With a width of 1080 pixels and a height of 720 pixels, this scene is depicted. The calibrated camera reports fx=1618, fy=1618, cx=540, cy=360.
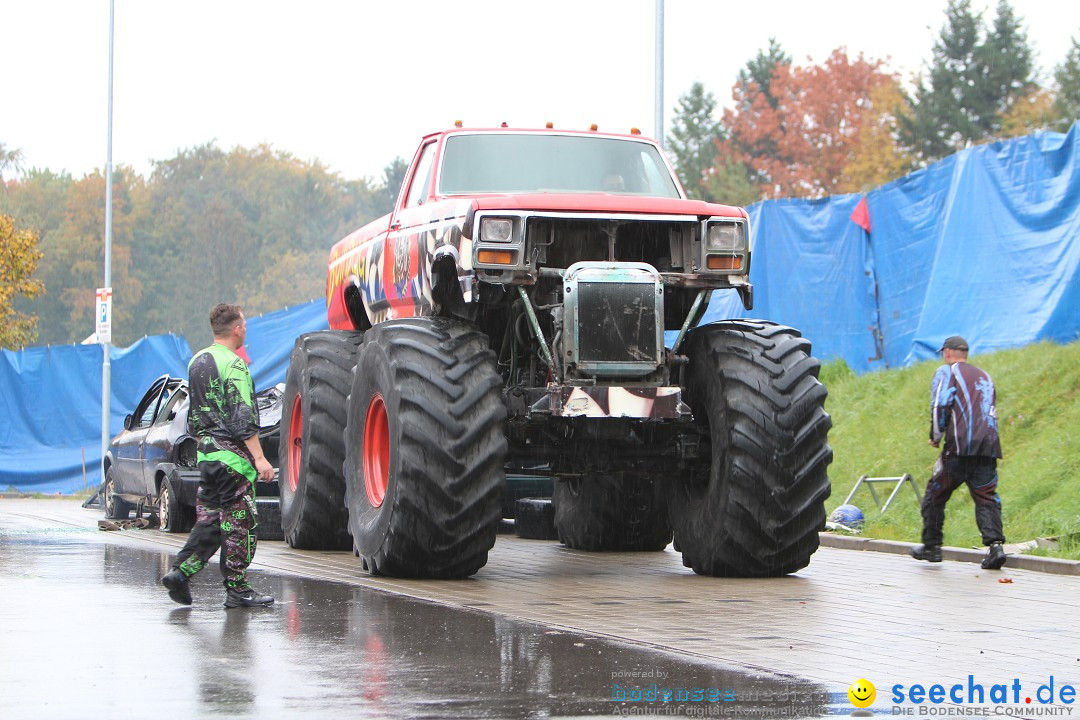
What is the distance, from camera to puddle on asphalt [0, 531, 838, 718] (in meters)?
6.17

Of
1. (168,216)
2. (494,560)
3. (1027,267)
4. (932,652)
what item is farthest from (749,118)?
(932,652)

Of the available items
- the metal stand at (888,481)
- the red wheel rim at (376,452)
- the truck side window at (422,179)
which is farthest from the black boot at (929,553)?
the truck side window at (422,179)

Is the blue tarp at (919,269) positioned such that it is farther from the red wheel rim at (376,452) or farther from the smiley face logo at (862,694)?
the smiley face logo at (862,694)

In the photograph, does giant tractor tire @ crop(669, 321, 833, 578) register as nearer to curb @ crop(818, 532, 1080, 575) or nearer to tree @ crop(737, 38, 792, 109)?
curb @ crop(818, 532, 1080, 575)

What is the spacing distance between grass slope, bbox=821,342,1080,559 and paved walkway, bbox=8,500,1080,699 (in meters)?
1.41

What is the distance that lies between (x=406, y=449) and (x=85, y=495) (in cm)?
1778

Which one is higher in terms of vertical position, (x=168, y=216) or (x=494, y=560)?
(x=168, y=216)

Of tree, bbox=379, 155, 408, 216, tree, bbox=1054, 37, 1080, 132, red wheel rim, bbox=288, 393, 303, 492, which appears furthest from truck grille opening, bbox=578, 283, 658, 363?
tree, bbox=379, 155, 408, 216

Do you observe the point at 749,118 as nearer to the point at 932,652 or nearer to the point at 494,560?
the point at 494,560

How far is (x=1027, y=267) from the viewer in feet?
58.9

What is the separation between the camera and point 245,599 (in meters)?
9.50

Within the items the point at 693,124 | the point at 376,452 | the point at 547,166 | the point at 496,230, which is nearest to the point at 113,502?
the point at 376,452

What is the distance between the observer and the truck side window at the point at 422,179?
13008mm

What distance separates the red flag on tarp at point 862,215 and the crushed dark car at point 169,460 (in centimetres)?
847
